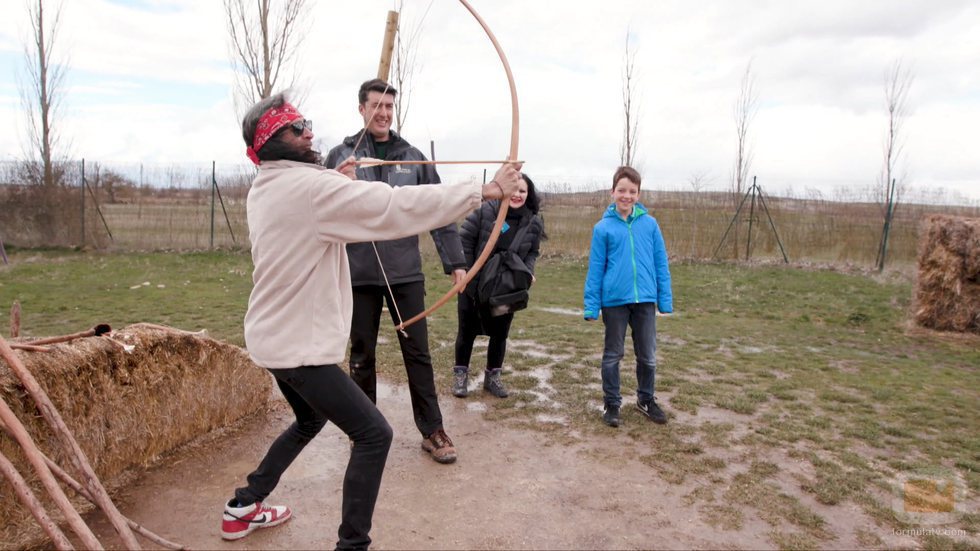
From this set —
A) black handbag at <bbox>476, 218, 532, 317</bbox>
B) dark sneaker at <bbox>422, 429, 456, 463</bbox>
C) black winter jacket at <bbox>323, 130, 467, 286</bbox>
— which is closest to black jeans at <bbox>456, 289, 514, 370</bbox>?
black handbag at <bbox>476, 218, 532, 317</bbox>

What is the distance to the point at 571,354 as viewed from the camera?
715 cm

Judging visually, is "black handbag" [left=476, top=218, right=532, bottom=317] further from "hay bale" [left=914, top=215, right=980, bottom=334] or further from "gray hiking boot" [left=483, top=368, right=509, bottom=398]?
"hay bale" [left=914, top=215, right=980, bottom=334]

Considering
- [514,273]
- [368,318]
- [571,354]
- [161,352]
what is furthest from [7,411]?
[571,354]

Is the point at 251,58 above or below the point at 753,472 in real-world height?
above

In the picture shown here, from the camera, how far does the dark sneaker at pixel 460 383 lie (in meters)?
5.61

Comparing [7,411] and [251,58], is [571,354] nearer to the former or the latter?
[7,411]

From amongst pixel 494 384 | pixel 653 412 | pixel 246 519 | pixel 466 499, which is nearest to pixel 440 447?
pixel 466 499

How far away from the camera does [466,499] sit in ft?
12.4

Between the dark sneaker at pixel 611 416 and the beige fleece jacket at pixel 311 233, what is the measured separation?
106 inches

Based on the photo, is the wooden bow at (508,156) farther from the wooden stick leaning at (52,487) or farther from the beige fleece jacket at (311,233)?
the wooden stick leaning at (52,487)

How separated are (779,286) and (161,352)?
11.3 m

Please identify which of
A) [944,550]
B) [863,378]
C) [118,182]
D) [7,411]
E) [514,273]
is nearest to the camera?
[7,411]

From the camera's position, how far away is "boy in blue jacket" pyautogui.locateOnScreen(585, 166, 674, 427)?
4.91m

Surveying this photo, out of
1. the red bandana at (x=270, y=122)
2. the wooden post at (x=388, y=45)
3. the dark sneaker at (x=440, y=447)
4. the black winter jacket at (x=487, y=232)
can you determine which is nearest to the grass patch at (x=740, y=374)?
the dark sneaker at (x=440, y=447)
